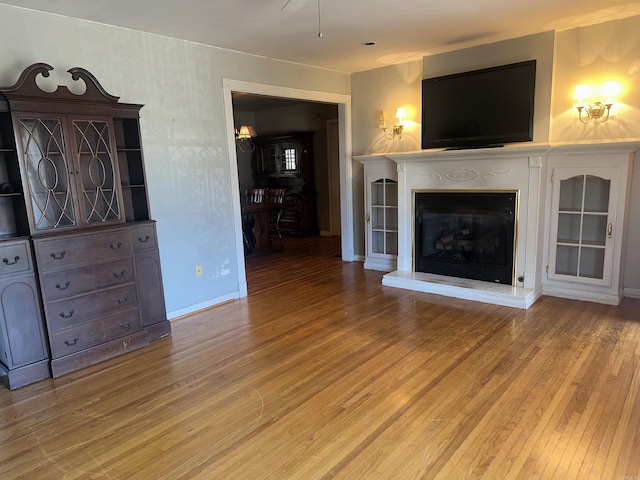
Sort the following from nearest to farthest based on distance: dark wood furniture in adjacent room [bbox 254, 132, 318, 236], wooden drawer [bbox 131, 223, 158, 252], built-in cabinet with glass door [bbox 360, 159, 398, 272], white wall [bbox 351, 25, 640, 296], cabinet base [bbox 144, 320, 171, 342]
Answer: wooden drawer [bbox 131, 223, 158, 252] → cabinet base [bbox 144, 320, 171, 342] → white wall [bbox 351, 25, 640, 296] → built-in cabinet with glass door [bbox 360, 159, 398, 272] → dark wood furniture in adjacent room [bbox 254, 132, 318, 236]

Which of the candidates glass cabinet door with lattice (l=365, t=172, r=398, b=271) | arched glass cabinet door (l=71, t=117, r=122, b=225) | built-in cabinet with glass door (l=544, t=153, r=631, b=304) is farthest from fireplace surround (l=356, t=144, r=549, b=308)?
arched glass cabinet door (l=71, t=117, r=122, b=225)

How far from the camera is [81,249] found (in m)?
3.04

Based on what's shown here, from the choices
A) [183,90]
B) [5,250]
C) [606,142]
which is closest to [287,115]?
[183,90]

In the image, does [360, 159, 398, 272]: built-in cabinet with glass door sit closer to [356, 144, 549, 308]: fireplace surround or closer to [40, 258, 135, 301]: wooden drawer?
[356, 144, 549, 308]: fireplace surround

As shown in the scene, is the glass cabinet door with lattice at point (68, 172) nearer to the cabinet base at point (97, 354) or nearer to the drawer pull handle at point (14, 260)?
the drawer pull handle at point (14, 260)

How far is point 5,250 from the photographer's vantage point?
107 inches

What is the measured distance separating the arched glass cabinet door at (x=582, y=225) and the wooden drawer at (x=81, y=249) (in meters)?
3.97

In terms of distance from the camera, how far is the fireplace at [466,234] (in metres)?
4.30

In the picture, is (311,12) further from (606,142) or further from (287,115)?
(287,115)

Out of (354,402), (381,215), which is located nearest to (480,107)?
(381,215)

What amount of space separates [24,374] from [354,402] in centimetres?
222

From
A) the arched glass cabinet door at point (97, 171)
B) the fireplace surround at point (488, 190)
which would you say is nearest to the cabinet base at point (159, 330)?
the arched glass cabinet door at point (97, 171)

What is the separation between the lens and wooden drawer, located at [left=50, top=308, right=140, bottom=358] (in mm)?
2969

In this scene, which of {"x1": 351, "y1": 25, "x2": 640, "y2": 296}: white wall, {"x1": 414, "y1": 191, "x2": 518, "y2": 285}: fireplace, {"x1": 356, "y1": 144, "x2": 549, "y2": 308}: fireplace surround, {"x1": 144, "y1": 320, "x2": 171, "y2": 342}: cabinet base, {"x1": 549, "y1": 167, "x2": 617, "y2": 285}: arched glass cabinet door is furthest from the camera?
{"x1": 414, "y1": 191, "x2": 518, "y2": 285}: fireplace
